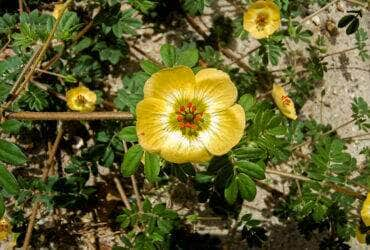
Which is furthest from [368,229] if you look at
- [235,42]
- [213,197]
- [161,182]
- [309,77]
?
[235,42]

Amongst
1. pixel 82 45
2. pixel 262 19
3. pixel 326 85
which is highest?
pixel 262 19

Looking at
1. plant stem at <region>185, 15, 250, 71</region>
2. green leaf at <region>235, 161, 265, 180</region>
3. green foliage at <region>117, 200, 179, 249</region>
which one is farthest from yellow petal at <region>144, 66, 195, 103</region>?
plant stem at <region>185, 15, 250, 71</region>

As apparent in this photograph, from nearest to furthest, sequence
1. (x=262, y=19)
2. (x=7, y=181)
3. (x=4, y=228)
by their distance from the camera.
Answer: (x=7, y=181) < (x=4, y=228) < (x=262, y=19)

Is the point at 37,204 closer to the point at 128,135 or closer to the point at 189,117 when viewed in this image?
the point at 128,135

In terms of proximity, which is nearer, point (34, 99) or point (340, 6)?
point (34, 99)

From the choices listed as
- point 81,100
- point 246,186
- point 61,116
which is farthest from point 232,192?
point 81,100

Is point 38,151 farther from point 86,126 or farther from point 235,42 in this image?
point 235,42

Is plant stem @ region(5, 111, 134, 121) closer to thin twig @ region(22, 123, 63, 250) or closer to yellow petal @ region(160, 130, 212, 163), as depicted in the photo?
yellow petal @ region(160, 130, 212, 163)
